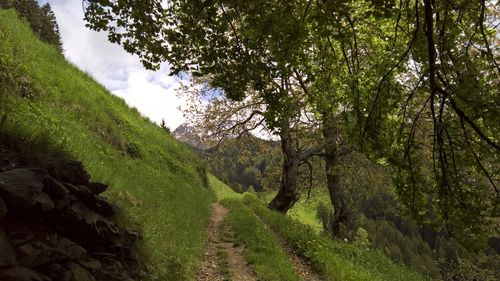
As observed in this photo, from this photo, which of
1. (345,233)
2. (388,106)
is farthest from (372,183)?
(388,106)

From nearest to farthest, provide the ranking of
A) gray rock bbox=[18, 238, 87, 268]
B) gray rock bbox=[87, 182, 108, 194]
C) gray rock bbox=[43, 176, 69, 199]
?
gray rock bbox=[18, 238, 87, 268], gray rock bbox=[43, 176, 69, 199], gray rock bbox=[87, 182, 108, 194]

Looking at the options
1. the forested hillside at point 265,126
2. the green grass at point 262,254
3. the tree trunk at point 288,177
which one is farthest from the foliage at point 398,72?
the tree trunk at point 288,177

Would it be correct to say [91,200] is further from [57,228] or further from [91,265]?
[91,265]

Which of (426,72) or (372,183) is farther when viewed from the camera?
(372,183)

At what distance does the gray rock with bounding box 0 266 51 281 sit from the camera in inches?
168

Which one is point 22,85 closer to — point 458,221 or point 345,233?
point 458,221

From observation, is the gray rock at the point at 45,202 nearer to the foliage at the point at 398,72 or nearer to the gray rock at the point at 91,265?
the gray rock at the point at 91,265

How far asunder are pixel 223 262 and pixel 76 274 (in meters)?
6.69

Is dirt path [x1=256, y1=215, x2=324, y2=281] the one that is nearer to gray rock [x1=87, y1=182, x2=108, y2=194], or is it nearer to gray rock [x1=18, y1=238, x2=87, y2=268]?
gray rock [x1=87, y1=182, x2=108, y2=194]

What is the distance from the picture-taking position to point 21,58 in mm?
12883

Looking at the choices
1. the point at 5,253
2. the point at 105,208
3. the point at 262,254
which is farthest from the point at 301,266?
the point at 5,253

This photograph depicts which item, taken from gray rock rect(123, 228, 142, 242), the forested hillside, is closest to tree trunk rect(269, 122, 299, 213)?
the forested hillside

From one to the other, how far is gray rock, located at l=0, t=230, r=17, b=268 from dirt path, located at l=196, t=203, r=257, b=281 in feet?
19.2

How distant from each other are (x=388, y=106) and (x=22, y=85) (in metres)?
10.1
